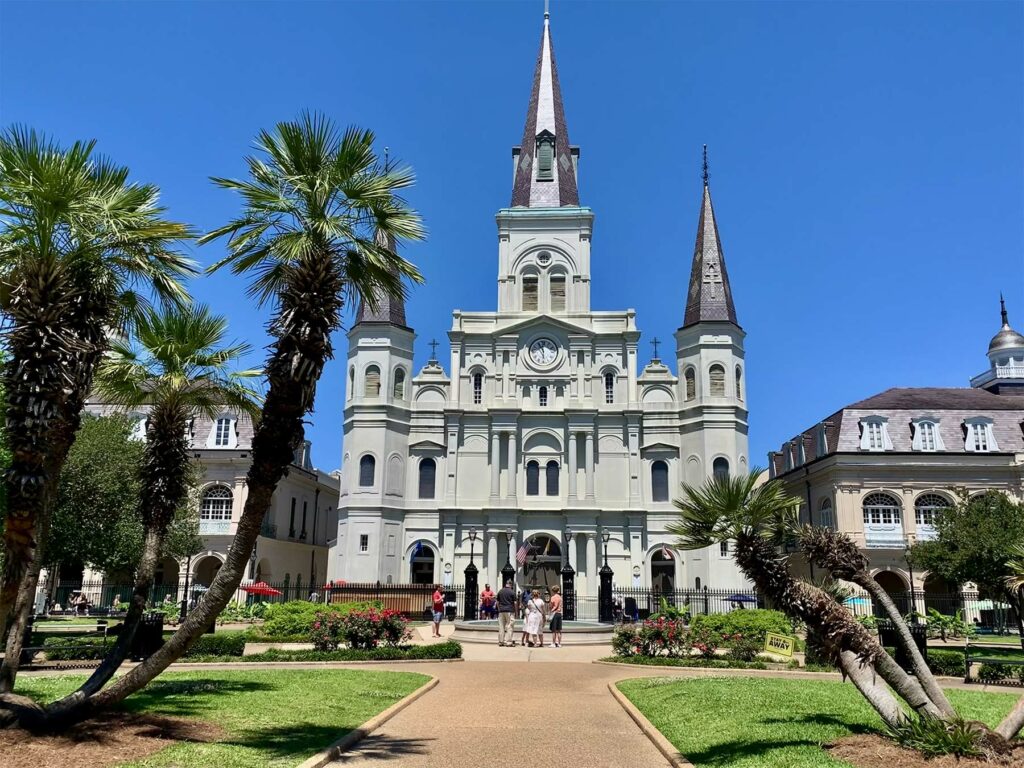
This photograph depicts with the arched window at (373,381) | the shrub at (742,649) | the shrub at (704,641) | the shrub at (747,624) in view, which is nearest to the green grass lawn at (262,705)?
the shrub at (704,641)

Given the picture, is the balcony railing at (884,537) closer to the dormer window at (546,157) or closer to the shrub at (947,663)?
the shrub at (947,663)

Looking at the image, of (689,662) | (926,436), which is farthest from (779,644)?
(926,436)

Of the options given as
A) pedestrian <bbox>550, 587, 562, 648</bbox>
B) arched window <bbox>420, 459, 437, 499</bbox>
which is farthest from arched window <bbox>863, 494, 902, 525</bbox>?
pedestrian <bbox>550, 587, 562, 648</bbox>

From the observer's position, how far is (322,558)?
5934 centimetres

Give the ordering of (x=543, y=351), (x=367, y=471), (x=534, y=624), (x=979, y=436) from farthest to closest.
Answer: (x=543, y=351) → (x=367, y=471) → (x=979, y=436) → (x=534, y=624)

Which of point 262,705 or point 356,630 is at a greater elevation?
point 356,630

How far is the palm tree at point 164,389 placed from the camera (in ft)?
45.3

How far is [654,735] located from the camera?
36.3 feet

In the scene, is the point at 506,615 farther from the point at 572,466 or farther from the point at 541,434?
the point at 541,434

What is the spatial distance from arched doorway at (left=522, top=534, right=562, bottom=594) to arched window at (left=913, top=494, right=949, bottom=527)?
19.4 meters

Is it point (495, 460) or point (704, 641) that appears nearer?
point (704, 641)

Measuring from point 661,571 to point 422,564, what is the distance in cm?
1412

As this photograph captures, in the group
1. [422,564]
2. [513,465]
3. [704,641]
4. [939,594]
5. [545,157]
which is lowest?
[704,641]

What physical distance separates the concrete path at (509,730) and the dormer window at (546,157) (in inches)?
1751
